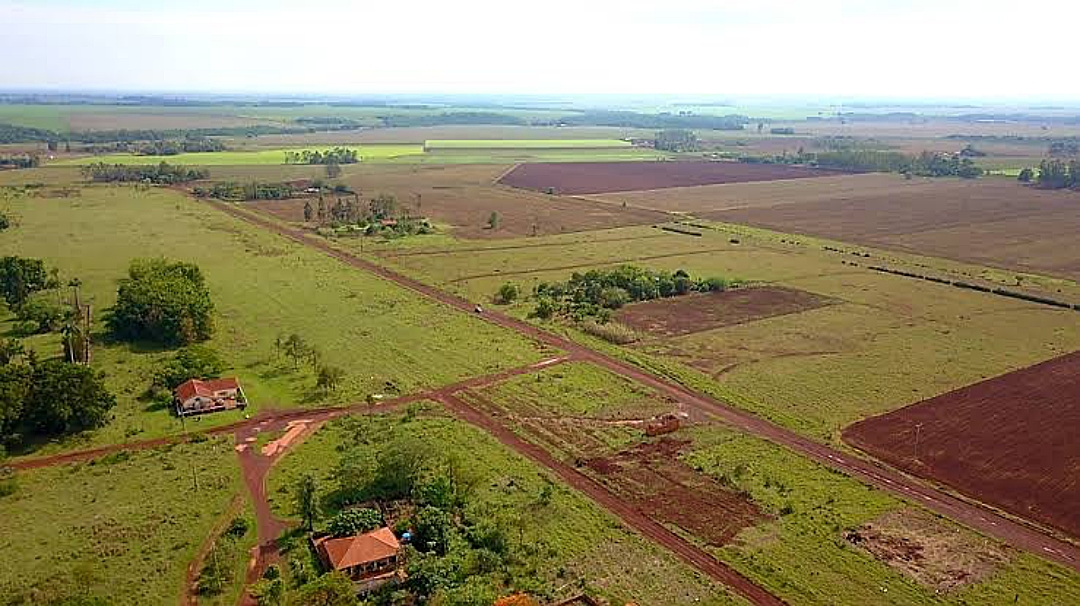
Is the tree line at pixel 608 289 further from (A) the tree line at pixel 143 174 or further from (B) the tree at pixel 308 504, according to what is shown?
(A) the tree line at pixel 143 174

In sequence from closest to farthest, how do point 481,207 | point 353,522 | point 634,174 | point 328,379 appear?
point 353,522
point 328,379
point 481,207
point 634,174

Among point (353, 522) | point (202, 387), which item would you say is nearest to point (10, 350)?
point (202, 387)

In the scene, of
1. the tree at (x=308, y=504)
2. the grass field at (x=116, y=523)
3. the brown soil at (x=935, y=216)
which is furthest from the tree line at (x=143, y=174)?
the tree at (x=308, y=504)

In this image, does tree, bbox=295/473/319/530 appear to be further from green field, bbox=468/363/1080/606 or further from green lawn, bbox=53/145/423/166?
green lawn, bbox=53/145/423/166

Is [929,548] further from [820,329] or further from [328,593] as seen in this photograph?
[820,329]

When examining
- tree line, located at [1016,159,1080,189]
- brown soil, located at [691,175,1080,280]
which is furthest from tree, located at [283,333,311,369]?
tree line, located at [1016,159,1080,189]
